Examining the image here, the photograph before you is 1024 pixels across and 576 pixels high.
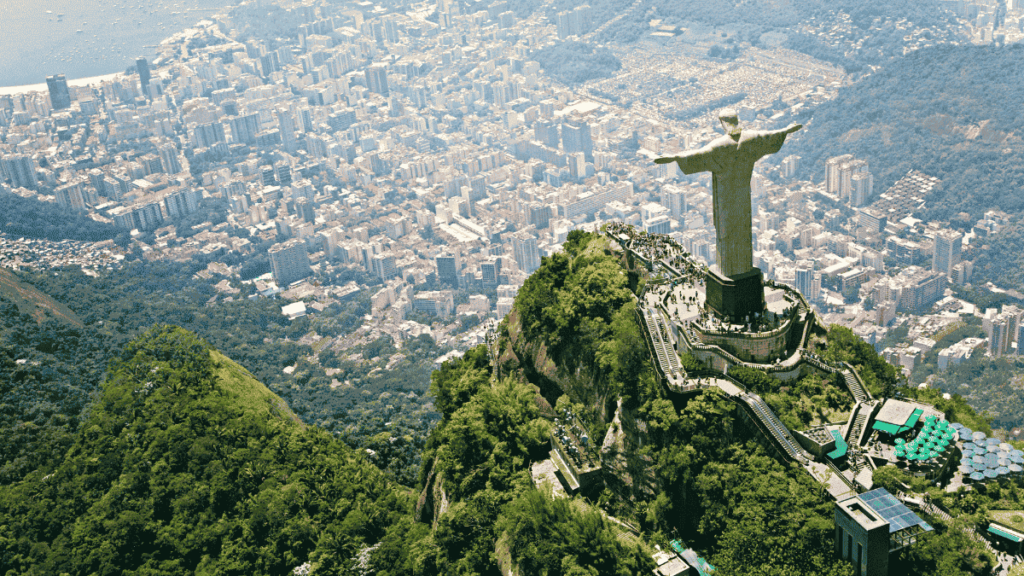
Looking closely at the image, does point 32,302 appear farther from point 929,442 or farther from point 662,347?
point 929,442

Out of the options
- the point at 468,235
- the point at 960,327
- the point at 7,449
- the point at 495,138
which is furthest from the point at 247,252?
the point at 960,327

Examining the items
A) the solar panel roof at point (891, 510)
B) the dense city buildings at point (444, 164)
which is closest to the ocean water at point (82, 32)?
the dense city buildings at point (444, 164)

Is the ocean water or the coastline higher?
the ocean water

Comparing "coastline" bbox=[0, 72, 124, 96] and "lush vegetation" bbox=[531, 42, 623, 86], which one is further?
"coastline" bbox=[0, 72, 124, 96]

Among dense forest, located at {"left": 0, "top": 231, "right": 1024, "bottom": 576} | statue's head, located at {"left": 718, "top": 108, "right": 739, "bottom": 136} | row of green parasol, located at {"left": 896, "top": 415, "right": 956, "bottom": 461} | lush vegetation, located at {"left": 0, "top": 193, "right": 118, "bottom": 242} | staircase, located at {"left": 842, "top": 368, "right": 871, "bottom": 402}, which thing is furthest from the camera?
lush vegetation, located at {"left": 0, "top": 193, "right": 118, "bottom": 242}

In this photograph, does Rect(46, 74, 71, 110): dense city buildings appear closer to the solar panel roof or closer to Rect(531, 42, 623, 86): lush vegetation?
Rect(531, 42, 623, 86): lush vegetation

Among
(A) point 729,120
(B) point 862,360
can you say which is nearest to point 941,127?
(B) point 862,360

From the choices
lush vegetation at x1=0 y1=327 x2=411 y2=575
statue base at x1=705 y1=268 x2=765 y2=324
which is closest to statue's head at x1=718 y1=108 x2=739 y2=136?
statue base at x1=705 y1=268 x2=765 y2=324

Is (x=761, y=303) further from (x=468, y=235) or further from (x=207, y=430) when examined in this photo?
(x=468, y=235)

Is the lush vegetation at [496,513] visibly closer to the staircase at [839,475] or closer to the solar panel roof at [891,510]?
the staircase at [839,475]
